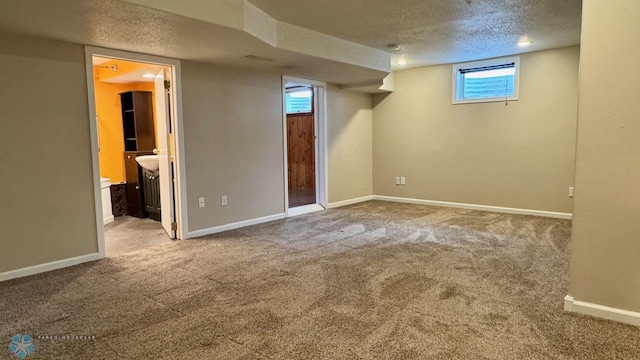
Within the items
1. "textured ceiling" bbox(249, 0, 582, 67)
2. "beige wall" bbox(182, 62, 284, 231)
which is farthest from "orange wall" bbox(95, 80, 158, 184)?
"textured ceiling" bbox(249, 0, 582, 67)

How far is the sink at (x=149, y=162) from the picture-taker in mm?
5414

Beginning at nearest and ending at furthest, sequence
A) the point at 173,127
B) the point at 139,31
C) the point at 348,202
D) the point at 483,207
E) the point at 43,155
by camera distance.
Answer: the point at 139,31 → the point at 43,155 → the point at 173,127 → the point at 483,207 → the point at 348,202

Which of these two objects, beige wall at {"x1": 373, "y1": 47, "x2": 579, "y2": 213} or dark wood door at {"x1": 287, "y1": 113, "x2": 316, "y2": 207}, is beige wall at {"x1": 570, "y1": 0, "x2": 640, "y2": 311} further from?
dark wood door at {"x1": 287, "y1": 113, "x2": 316, "y2": 207}

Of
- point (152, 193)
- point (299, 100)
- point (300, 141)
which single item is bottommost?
point (152, 193)

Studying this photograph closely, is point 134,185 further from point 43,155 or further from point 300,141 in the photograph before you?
point 300,141

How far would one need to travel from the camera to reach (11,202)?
10.7 feet

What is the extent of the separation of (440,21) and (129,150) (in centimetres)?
492

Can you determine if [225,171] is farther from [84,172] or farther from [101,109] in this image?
[101,109]

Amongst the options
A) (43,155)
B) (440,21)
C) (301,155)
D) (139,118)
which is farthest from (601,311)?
(301,155)

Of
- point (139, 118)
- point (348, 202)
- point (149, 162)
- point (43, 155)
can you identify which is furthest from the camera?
point (348, 202)

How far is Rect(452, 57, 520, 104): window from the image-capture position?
560 centimetres

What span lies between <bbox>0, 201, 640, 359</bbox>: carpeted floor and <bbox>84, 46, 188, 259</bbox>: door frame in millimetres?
376

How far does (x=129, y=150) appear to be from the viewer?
20.2 ft

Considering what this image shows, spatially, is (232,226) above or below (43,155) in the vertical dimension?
below
